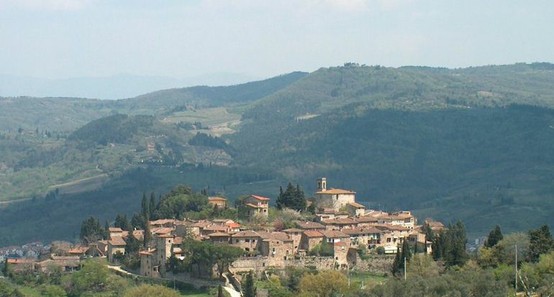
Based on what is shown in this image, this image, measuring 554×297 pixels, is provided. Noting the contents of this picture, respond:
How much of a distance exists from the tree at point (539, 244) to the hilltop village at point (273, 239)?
325 inches

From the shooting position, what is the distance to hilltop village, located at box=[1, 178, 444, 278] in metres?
68.8

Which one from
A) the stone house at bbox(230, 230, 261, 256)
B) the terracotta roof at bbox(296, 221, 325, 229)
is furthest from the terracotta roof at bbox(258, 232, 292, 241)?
the terracotta roof at bbox(296, 221, 325, 229)

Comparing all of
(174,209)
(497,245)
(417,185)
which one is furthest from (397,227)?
(417,185)

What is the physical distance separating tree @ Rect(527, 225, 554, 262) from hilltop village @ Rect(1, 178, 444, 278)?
826cm

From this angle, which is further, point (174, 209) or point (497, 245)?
point (174, 209)

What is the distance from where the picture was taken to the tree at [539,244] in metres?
61.0

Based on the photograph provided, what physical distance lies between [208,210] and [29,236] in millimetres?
75029

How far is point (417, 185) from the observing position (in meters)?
187

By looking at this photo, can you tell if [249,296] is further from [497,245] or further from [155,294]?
[497,245]

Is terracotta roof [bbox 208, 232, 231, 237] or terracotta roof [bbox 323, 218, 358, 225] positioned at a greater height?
terracotta roof [bbox 323, 218, 358, 225]

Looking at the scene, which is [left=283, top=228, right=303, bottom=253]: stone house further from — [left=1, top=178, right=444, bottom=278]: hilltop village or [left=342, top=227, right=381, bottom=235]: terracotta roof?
[left=342, top=227, right=381, bottom=235]: terracotta roof

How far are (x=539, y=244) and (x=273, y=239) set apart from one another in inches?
600

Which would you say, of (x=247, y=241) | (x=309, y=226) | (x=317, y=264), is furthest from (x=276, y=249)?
(x=309, y=226)

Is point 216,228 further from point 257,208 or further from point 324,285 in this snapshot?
point 324,285
